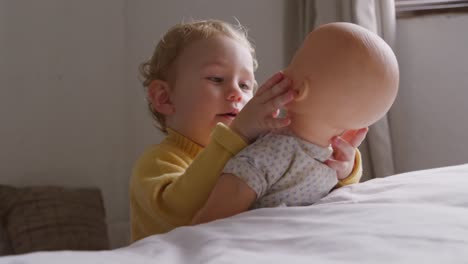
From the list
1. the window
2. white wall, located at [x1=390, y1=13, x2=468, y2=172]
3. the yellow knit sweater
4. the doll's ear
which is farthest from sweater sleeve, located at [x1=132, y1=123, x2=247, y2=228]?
the window

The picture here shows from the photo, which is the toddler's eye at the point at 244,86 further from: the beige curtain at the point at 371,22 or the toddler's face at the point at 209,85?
the beige curtain at the point at 371,22

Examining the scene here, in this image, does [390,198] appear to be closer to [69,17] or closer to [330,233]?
[330,233]

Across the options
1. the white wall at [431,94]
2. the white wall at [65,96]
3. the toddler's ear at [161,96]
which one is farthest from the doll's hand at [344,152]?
the white wall at [65,96]

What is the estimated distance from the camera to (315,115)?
818 mm

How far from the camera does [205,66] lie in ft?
3.76

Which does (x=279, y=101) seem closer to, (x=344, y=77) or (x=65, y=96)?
(x=344, y=77)

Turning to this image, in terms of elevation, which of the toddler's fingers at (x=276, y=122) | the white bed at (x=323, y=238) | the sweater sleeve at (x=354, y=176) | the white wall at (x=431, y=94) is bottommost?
the white wall at (x=431, y=94)

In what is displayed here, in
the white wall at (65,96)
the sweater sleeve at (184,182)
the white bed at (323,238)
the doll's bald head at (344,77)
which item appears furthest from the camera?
the white wall at (65,96)

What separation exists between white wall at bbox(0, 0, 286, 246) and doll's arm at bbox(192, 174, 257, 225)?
64.4 inches

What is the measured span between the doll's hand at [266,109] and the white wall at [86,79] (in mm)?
1550

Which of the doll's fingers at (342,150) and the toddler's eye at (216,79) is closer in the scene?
the doll's fingers at (342,150)

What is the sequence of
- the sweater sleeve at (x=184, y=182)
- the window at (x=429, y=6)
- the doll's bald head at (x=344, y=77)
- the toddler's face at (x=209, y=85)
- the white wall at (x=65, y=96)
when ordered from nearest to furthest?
1. the doll's bald head at (x=344, y=77)
2. the sweater sleeve at (x=184, y=182)
3. the toddler's face at (x=209, y=85)
4. the window at (x=429, y=6)
5. the white wall at (x=65, y=96)

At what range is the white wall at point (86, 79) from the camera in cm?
229

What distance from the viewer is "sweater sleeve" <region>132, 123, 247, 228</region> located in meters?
0.87
